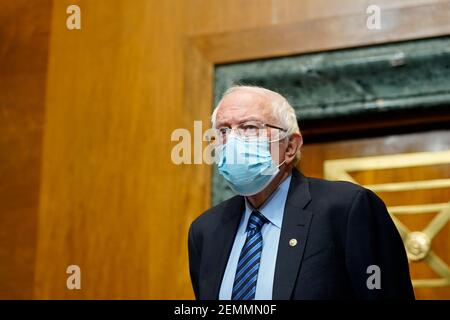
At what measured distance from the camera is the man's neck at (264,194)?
2.57m

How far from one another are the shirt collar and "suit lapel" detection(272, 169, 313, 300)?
4 cm

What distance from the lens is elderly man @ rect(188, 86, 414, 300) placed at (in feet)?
7.55

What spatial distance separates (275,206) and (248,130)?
0.23 meters

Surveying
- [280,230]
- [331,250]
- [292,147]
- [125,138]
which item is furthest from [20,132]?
[331,250]

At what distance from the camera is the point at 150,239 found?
3.71m

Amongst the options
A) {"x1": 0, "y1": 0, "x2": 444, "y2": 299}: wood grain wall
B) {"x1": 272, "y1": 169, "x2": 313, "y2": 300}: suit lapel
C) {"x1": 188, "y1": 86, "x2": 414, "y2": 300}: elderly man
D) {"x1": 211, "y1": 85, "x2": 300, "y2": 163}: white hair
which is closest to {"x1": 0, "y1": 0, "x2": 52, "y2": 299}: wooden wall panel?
{"x1": 0, "y1": 0, "x2": 444, "y2": 299}: wood grain wall

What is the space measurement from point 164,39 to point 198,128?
0.47 m

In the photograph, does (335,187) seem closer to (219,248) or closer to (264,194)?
(264,194)

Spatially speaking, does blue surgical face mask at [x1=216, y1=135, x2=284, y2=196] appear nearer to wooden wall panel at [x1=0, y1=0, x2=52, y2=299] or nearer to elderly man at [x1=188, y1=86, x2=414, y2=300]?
elderly man at [x1=188, y1=86, x2=414, y2=300]

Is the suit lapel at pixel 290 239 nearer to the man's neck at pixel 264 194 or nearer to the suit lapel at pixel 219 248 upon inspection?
the man's neck at pixel 264 194

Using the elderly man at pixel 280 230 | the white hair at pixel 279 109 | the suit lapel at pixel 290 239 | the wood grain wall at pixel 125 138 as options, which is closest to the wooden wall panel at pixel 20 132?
the wood grain wall at pixel 125 138

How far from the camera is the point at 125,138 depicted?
3.84 m
